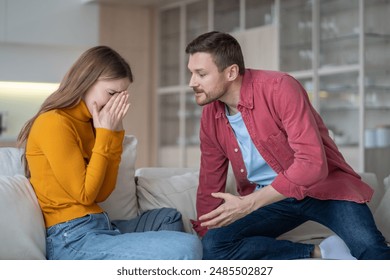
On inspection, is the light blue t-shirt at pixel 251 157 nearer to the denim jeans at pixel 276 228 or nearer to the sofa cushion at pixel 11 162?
the denim jeans at pixel 276 228

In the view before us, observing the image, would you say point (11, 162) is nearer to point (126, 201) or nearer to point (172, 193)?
point (126, 201)

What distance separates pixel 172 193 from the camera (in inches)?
97.3

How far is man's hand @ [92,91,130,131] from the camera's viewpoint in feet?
6.56

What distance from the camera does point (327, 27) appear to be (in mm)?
5734

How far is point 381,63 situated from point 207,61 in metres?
3.44

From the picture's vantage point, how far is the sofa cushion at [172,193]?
2439 mm

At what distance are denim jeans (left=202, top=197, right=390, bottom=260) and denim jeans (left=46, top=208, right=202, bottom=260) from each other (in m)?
0.41

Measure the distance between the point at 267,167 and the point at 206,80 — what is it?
369 mm

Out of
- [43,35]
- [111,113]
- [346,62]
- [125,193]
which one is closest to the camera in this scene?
[111,113]

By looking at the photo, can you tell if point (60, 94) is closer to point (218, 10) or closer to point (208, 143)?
point (208, 143)

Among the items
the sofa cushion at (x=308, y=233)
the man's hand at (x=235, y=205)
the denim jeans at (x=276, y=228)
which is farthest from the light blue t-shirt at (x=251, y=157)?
the sofa cushion at (x=308, y=233)

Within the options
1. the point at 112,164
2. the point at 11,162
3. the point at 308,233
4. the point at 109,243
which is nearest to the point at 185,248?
the point at 109,243
